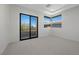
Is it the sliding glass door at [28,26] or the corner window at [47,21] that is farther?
the corner window at [47,21]

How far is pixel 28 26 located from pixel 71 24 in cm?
329

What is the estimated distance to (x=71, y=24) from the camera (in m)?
5.29

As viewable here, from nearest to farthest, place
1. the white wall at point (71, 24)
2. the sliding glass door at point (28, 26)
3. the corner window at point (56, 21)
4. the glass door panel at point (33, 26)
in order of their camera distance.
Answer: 1. the white wall at point (71, 24)
2. the sliding glass door at point (28, 26)
3. the glass door panel at point (33, 26)
4. the corner window at point (56, 21)

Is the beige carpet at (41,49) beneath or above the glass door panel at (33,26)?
beneath

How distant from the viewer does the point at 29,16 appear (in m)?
5.74

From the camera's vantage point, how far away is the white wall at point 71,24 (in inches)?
192

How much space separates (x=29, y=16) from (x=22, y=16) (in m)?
0.65

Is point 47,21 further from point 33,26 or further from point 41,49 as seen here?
point 41,49

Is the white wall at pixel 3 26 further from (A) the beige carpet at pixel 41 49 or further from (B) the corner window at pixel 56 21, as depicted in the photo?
(B) the corner window at pixel 56 21

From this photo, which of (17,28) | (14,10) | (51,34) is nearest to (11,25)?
(17,28)

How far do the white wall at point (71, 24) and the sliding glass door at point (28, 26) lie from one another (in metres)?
2.41

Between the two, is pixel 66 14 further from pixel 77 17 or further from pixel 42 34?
pixel 42 34

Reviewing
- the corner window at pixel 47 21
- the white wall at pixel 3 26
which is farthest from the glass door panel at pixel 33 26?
the white wall at pixel 3 26

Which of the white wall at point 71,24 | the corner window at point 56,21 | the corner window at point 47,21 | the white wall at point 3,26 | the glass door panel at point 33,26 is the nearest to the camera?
the white wall at point 3,26
